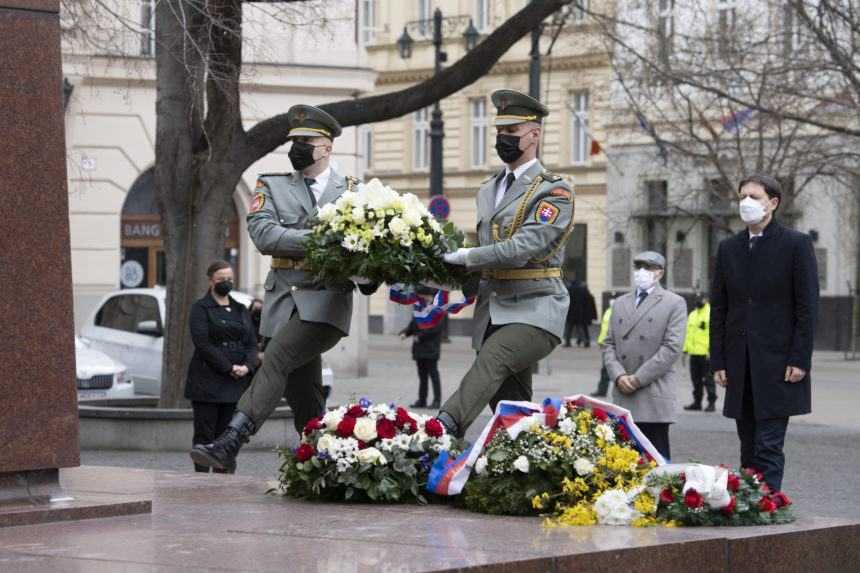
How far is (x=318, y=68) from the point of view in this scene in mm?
32375

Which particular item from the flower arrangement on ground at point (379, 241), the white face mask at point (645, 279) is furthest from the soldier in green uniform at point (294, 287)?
the white face mask at point (645, 279)

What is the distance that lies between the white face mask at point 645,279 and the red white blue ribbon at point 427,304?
12.3 ft

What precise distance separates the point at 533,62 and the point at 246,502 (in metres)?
24.4

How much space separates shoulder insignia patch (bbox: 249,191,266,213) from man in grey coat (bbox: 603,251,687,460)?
368 centimetres

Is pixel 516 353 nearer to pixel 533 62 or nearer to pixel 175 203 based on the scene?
pixel 175 203

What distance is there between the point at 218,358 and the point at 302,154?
4460mm

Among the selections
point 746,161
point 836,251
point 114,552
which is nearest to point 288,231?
point 114,552

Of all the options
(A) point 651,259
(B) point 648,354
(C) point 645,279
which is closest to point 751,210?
(B) point 648,354

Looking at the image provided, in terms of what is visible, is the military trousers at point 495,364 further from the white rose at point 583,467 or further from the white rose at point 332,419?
the white rose at point 583,467

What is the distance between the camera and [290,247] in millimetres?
10094

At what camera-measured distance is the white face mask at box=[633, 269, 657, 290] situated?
1380cm

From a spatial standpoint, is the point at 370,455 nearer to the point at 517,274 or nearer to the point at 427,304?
the point at 427,304

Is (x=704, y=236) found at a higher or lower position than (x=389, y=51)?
lower

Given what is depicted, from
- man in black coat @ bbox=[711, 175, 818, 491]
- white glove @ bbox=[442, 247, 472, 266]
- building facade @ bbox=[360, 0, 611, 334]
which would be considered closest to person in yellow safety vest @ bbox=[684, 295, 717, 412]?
man in black coat @ bbox=[711, 175, 818, 491]
